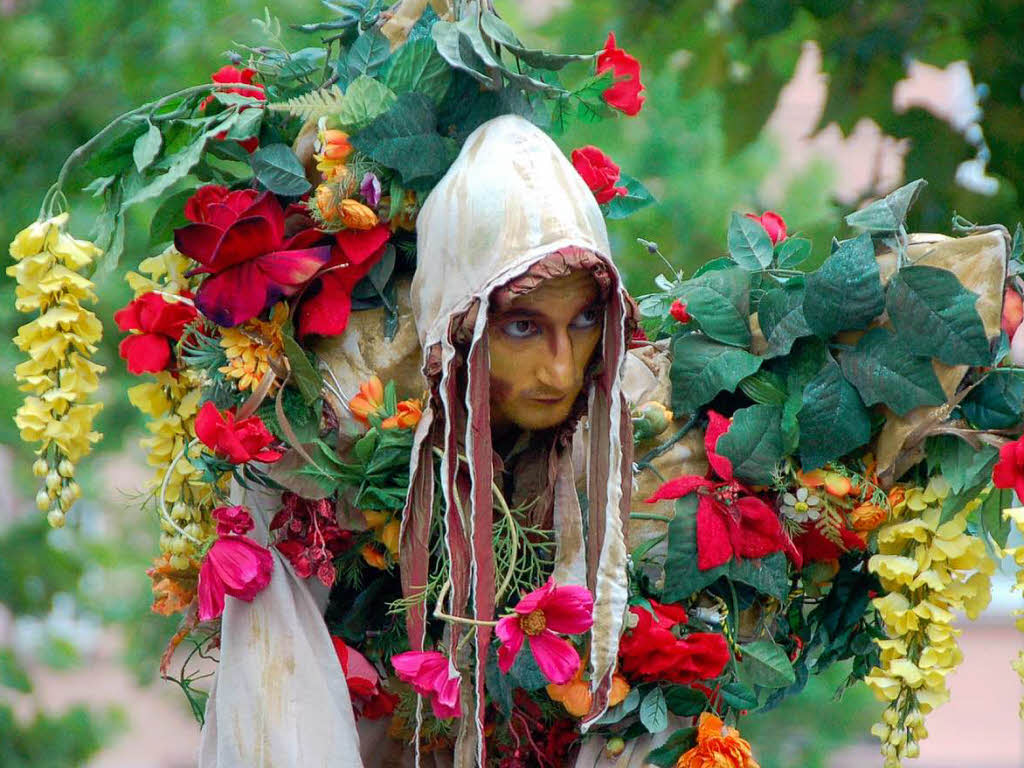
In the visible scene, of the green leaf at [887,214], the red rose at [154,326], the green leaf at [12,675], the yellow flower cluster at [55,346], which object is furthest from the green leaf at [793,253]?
the green leaf at [12,675]

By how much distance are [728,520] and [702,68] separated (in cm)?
137

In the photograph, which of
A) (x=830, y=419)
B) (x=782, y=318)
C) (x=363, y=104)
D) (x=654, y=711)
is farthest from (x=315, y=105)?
(x=654, y=711)

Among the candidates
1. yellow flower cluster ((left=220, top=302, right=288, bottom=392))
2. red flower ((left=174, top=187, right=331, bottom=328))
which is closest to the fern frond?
red flower ((left=174, top=187, right=331, bottom=328))

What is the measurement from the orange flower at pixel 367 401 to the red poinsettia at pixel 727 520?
40 cm

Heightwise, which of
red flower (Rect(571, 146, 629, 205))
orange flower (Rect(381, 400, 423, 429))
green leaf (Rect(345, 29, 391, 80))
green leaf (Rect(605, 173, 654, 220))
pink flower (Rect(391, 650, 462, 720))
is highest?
green leaf (Rect(345, 29, 391, 80))

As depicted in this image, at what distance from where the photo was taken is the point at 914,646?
84.4 inches

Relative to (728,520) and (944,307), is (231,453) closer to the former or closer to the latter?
(728,520)

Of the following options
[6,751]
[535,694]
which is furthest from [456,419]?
[6,751]

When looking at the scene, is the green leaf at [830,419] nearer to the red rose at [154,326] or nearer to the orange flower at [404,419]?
the orange flower at [404,419]

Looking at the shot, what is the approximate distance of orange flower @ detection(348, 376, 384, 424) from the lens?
216 cm

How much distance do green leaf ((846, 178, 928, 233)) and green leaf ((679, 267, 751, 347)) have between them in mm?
186

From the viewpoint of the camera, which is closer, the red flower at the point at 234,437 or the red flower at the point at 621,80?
the red flower at the point at 234,437

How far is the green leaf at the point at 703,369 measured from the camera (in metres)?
2.24

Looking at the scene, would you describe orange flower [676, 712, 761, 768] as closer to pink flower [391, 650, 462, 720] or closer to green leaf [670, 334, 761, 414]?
pink flower [391, 650, 462, 720]
